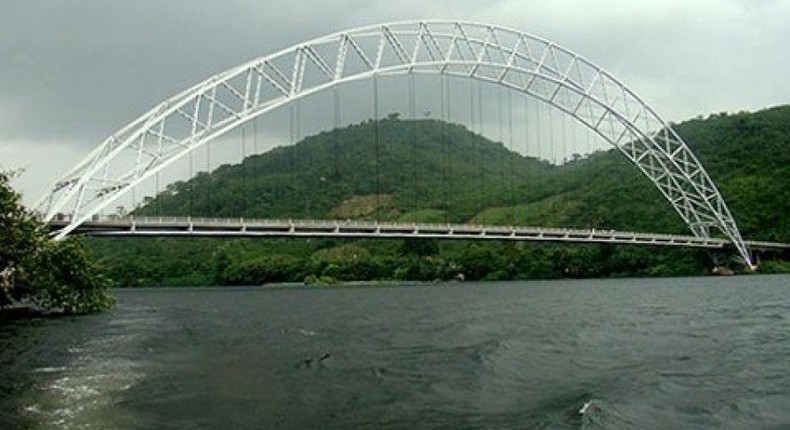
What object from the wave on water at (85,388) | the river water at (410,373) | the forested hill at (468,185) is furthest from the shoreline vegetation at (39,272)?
the forested hill at (468,185)

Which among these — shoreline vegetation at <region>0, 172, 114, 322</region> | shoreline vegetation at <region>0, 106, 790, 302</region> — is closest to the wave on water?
shoreline vegetation at <region>0, 172, 114, 322</region>

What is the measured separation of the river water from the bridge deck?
27258 millimetres

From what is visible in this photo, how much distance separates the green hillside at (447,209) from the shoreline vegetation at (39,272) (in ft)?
218

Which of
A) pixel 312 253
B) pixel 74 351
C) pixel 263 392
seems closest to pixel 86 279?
pixel 74 351

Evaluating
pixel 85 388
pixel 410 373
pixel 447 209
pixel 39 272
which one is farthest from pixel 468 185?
pixel 85 388

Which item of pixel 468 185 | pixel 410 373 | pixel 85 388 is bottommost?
pixel 410 373

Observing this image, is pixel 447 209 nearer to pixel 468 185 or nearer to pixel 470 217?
pixel 470 217

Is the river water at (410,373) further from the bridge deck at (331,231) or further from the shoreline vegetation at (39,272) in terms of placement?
the bridge deck at (331,231)

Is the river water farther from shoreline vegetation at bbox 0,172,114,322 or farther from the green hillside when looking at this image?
the green hillside

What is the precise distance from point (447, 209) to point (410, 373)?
398 ft

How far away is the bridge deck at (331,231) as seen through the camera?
64812 mm

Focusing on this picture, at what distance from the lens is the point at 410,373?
20875mm

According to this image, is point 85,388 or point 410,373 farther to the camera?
point 410,373

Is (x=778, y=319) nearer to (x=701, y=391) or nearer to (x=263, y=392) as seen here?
(x=701, y=391)
